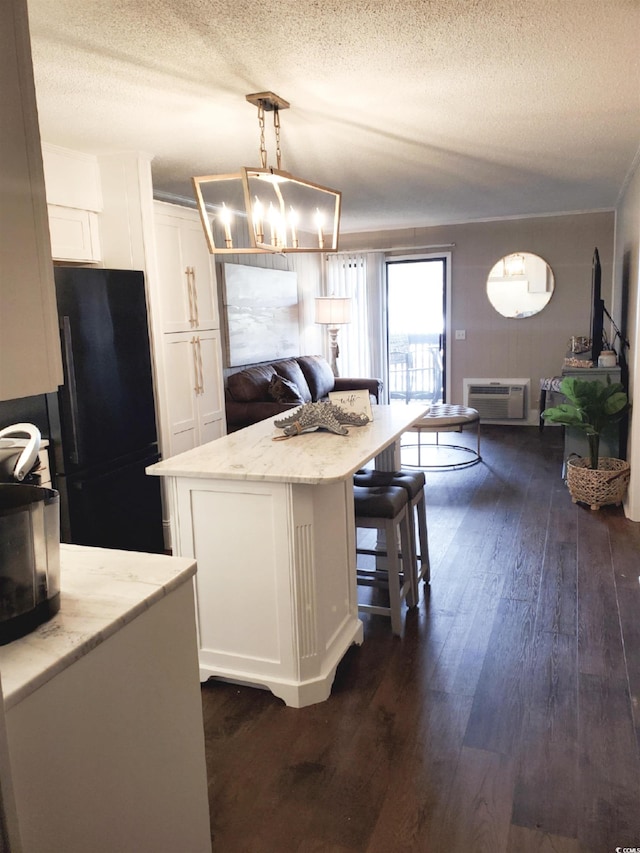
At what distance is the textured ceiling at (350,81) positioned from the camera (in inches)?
84.5

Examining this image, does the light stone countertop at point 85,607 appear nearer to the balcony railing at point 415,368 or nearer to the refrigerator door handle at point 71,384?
the refrigerator door handle at point 71,384

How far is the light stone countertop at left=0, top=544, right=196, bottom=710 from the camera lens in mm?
1065

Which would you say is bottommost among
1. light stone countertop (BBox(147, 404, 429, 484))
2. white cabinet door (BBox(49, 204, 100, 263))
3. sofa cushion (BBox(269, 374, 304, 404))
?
sofa cushion (BBox(269, 374, 304, 404))

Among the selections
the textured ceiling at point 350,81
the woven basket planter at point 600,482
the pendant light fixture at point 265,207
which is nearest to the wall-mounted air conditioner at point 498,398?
the pendant light fixture at point 265,207

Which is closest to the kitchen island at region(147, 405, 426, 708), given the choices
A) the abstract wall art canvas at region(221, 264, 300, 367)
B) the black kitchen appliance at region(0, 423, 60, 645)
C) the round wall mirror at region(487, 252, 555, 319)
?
the black kitchen appliance at region(0, 423, 60, 645)

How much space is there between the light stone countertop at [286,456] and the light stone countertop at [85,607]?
792 millimetres

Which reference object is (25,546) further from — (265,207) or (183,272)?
(265,207)

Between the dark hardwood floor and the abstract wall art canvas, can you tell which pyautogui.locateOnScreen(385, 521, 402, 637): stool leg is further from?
the abstract wall art canvas

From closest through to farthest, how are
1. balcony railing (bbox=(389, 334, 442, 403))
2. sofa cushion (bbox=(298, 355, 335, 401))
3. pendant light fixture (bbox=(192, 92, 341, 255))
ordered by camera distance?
pendant light fixture (bbox=(192, 92, 341, 255)), sofa cushion (bbox=(298, 355, 335, 401)), balcony railing (bbox=(389, 334, 442, 403))

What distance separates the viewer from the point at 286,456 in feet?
8.35

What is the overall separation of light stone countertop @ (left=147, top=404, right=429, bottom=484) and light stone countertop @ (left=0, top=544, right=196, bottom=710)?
79 centimetres

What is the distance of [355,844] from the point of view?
5.88 ft

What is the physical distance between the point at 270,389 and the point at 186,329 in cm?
155

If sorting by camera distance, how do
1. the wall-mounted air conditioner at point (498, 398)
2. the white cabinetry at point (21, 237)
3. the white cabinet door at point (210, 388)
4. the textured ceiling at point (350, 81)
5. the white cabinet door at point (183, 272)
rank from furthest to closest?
1. the wall-mounted air conditioner at point (498, 398)
2. the white cabinet door at point (210, 388)
3. the white cabinet door at point (183, 272)
4. the textured ceiling at point (350, 81)
5. the white cabinetry at point (21, 237)
